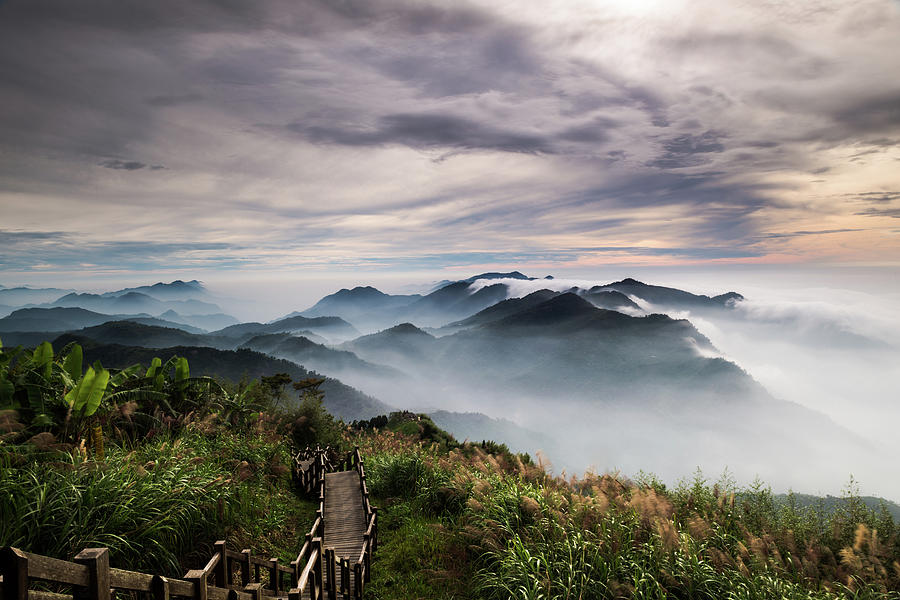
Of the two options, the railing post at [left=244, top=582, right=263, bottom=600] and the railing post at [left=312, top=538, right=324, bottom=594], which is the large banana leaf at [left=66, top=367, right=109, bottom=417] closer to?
the railing post at [left=312, top=538, right=324, bottom=594]

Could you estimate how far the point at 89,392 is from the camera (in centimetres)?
786

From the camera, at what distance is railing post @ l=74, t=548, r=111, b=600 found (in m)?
2.54

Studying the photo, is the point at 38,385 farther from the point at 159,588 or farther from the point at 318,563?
the point at 159,588

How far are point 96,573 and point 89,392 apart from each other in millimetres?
7170

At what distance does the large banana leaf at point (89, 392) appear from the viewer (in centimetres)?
775

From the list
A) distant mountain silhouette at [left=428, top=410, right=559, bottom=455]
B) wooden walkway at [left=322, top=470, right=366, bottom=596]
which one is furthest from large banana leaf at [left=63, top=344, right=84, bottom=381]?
distant mountain silhouette at [left=428, top=410, right=559, bottom=455]

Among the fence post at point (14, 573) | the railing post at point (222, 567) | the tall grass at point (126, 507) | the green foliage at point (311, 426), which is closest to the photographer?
the fence post at point (14, 573)

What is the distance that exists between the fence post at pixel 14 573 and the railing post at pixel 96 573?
39 centimetres

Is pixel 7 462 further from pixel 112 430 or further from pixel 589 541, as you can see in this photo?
pixel 589 541

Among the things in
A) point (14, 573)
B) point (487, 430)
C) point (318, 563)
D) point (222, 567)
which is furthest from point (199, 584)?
point (487, 430)

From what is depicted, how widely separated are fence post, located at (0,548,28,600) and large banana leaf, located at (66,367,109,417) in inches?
274

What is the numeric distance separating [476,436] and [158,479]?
6408 inches

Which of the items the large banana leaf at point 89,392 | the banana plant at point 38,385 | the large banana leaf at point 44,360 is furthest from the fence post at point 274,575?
the large banana leaf at point 44,360

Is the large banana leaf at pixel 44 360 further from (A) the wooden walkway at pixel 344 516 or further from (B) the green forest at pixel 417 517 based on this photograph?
(A) the wooden walkway at pixel 344 516
